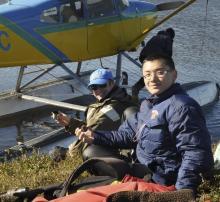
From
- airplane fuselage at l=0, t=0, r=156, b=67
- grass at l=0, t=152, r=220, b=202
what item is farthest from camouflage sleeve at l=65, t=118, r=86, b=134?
airplane fuselage at l=0, t=0, r=156, b=67

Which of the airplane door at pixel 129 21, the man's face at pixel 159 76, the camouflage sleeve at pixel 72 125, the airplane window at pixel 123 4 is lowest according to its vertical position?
the airplane door at pixel 129 21

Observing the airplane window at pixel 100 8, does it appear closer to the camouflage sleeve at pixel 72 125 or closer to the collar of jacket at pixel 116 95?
the collar of jacket at pixel 116 95

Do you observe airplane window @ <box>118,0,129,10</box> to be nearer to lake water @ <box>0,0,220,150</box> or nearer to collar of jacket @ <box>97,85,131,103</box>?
lake water @ <box>0,0,220,150</box>

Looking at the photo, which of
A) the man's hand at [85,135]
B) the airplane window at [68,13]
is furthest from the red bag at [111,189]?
the airplane window at [68,13]

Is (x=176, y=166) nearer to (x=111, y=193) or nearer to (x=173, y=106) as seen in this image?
(x=173, y=106)

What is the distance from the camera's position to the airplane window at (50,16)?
916cm

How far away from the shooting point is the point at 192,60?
15242mm

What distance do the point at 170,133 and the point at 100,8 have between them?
6800 mm

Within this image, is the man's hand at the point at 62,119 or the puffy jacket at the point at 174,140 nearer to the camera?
the puffy jacket at the point at 174,140

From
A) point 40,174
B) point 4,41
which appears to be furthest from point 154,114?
point 4,41

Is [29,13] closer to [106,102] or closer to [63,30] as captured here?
[63,30]

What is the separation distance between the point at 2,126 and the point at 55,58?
156 centimetres

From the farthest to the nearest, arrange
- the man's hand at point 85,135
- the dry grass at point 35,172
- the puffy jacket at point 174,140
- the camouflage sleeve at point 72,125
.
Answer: the camouflage sleeve at point 72,125 < the dry grass at point 35,172 < the man's hand at point 85,135 < the puffy jacket at point 174,140

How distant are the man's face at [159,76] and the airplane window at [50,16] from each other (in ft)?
19.5
